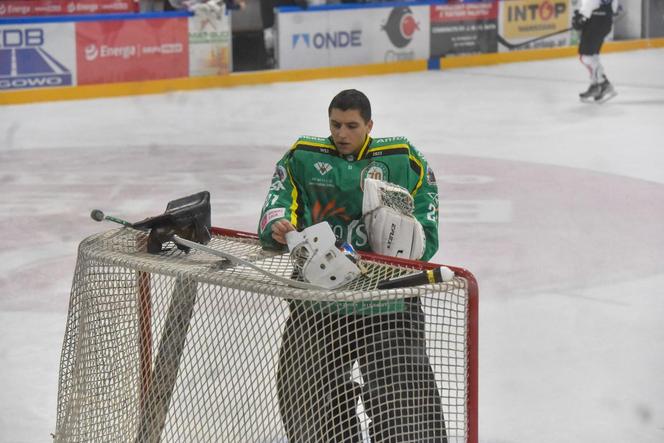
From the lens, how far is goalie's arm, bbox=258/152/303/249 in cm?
306

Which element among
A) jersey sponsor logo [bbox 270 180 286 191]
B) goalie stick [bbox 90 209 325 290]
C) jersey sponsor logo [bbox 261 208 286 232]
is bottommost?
goalie stick [bbox 90 209 325 290]

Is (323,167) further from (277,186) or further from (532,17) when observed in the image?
(532,17)

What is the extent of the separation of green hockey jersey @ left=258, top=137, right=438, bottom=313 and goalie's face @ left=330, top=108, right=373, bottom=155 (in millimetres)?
26

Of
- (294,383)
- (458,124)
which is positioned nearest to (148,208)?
(458,124)

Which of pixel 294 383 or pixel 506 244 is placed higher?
pixel 294 383

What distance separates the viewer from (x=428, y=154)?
942cm

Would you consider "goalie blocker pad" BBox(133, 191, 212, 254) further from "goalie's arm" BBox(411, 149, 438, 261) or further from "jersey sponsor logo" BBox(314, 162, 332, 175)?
"goalie's arm" BBox(411, 149, 438, 261)

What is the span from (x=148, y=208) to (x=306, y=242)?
16.2ft

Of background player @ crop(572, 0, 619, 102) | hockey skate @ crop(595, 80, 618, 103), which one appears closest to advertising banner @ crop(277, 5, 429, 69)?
background player @ crop(572, 0, 619, 102)

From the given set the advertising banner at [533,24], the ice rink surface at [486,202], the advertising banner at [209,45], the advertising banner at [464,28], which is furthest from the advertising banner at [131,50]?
the advertising banner at [533,24]

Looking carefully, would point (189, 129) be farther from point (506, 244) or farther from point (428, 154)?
point (506, 244)

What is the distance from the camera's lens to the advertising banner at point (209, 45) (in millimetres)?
13047

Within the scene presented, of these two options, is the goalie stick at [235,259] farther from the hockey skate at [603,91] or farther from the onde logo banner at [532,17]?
the onde logo banner at [532,17]

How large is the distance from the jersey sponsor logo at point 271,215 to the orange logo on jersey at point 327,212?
148mm
